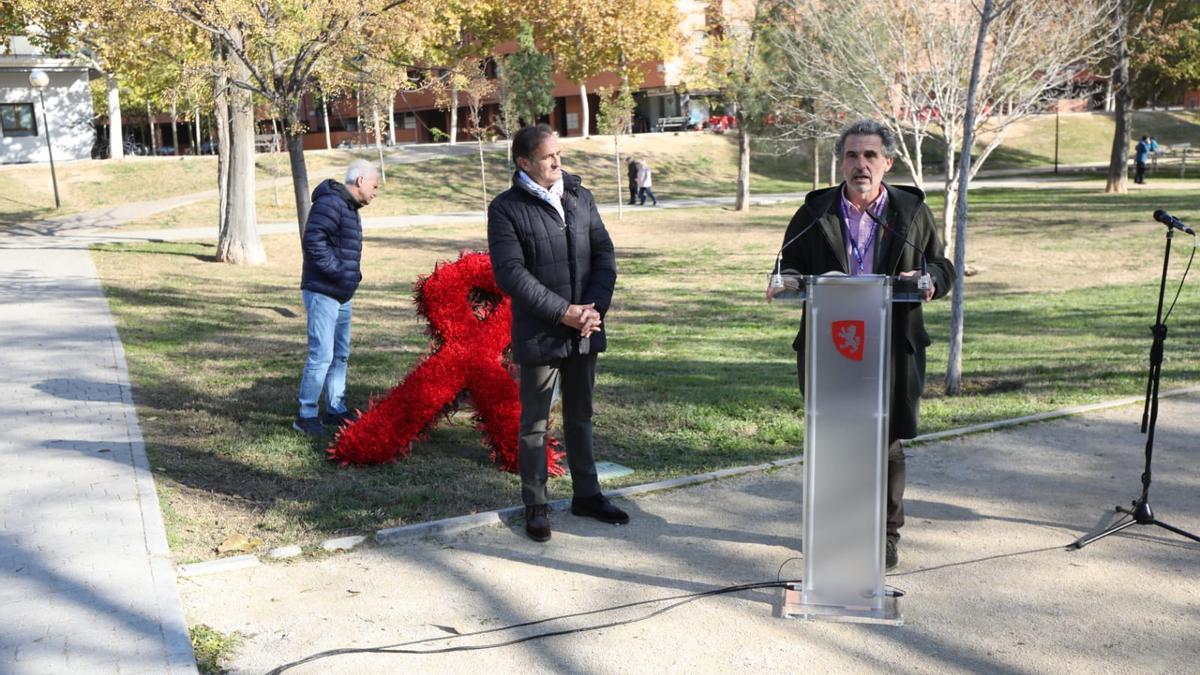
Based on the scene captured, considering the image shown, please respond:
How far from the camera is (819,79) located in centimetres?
2138

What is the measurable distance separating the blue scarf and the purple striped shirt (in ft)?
4.56

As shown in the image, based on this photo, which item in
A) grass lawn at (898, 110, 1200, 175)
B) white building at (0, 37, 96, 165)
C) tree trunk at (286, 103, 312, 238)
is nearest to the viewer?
tree trunk at (286, 103, 312, 238)

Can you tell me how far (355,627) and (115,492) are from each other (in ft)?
8.22

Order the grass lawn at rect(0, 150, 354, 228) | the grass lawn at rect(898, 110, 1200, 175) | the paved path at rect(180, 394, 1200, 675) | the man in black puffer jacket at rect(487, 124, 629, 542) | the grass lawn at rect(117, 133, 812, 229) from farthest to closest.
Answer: the grass lawn at rect(898, 110, 1200, 175)
the grass lawn at rect(117, 133, 812, 229)
the grass lawn at rect(0, 150, 354, 228)
the man in black puffer jacket at rect(487, 124, 629, 542)
the paved path at rect(180, 394, 1200, 675)

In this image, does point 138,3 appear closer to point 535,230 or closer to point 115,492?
point 115,492

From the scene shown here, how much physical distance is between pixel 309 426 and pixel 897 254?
4.55m

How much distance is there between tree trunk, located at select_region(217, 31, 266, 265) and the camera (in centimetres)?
2030

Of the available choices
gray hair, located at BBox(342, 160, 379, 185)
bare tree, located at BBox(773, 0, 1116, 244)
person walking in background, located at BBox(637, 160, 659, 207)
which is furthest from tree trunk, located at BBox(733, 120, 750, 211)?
gray hair, located at BBox(342, 160, 379, 185)

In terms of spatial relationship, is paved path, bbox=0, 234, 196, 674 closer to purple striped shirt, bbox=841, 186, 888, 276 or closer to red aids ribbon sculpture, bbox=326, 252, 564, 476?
red aids ribbon sculpture, bbox=326, 252, 564, 476

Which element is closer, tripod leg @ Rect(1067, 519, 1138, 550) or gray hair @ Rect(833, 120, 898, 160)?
gray hair @ Rect(833, 120, 898, 160)

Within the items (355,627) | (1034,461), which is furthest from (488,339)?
(1034,461)

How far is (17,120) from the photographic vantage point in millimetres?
46969

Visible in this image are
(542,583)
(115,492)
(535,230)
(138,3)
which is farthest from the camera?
(138,3)

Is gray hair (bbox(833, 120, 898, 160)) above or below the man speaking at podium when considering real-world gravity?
above
